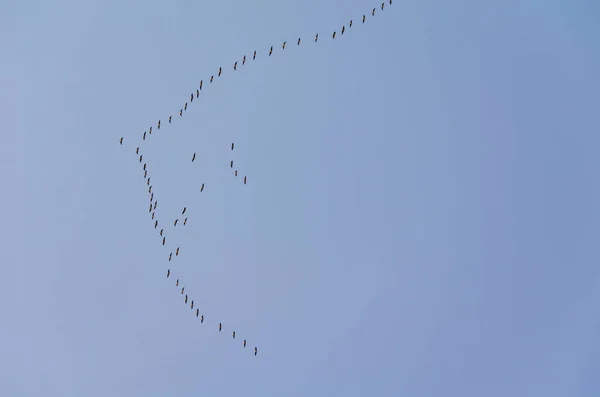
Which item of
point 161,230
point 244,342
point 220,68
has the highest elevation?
point 220,68

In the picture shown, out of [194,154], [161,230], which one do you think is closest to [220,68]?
[194,154]

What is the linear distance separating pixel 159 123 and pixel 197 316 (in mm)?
20884

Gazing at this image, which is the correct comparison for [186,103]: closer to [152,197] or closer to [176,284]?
[152,197]

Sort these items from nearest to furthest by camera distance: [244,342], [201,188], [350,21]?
[350,21] → [244,342] → [201,188]

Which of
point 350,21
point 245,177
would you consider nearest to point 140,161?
point 245,177

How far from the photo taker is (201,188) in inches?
3561

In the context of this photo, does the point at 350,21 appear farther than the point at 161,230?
No

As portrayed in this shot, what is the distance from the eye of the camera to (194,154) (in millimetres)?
89125

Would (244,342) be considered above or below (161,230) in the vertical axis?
below

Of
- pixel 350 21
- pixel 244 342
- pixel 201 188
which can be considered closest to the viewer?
pixel 350 21

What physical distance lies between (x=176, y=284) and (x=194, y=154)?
14.2m

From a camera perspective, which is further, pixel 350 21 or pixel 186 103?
pixel 186 103

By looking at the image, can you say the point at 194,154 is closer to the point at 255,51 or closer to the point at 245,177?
the point at 245,177

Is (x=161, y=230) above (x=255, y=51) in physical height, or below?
below
